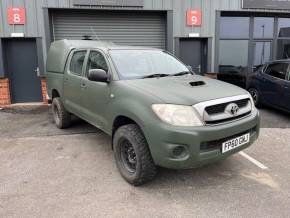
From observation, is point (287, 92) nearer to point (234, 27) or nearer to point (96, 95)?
point (234, 27)

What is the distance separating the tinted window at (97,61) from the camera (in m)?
4.22

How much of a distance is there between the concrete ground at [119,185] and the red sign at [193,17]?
533 cm

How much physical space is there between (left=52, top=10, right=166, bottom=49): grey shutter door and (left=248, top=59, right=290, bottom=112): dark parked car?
11.4 ft

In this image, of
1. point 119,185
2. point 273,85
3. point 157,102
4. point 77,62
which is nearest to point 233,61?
point 273,85

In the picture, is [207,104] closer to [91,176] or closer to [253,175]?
[253,175]

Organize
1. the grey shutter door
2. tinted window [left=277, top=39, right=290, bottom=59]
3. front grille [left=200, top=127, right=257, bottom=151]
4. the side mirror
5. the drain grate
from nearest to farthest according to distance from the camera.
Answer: front grille [left=200, top=127, right=257, bottom=151] < the side mirror < the drain grate < the grey shutter door < tinted window [left=277, top=39, right=290, bottom=59]

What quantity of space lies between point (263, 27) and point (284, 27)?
92 cm

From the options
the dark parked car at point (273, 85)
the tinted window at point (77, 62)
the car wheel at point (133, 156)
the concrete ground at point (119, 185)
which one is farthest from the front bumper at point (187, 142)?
the dark parked car at point (273, 85)

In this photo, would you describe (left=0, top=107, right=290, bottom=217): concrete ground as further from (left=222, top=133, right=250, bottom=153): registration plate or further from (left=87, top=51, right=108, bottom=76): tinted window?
(left=87, top=51, right=108, bottom=76): tinted window

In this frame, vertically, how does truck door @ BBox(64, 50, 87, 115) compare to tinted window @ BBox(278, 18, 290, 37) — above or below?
below

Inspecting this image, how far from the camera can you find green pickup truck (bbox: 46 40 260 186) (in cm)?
308

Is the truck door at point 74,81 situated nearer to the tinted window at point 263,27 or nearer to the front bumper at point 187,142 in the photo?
the front bumper at point 187,142

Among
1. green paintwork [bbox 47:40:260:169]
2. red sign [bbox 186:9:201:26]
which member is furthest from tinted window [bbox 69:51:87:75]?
red sign [bbox 186:9:201:26]

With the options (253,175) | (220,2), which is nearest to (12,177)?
(253,175)
